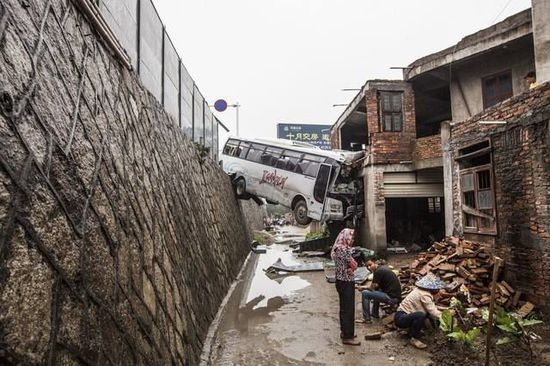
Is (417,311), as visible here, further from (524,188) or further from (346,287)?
(524,188)

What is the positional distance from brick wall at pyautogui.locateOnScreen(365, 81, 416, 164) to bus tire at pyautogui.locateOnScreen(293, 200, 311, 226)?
10.2ft

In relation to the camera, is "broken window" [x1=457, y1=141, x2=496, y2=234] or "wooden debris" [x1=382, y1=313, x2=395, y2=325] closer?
"wooden debris" [x1=382, y1=313, x2=395, y2=325]

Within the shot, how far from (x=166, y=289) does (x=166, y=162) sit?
8.94 feet

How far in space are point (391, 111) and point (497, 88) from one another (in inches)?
135

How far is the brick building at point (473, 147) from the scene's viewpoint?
20.6 feet

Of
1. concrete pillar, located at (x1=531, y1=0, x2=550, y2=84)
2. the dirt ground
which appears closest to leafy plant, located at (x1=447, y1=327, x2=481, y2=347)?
the dirt ground

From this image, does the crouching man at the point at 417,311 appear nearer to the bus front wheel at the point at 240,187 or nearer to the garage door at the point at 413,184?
the garage door at the point at 413,184

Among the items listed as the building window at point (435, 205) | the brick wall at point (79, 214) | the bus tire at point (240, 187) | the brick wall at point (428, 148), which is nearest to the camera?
the brick wall at point (79, 214)

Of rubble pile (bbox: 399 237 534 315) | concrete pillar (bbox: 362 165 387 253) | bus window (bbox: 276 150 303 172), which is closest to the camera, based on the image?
rubble pile (bbox: 399 237 534 315)

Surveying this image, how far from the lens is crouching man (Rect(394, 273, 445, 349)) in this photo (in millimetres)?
5473

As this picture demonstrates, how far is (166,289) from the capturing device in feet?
13.8

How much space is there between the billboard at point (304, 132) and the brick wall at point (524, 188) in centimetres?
2861

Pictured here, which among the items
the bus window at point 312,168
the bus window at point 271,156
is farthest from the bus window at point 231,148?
the bus window at point 312,168

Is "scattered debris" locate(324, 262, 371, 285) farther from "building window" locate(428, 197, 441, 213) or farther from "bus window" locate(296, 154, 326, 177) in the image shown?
"building window" locate(428, 197, 441, 213)
